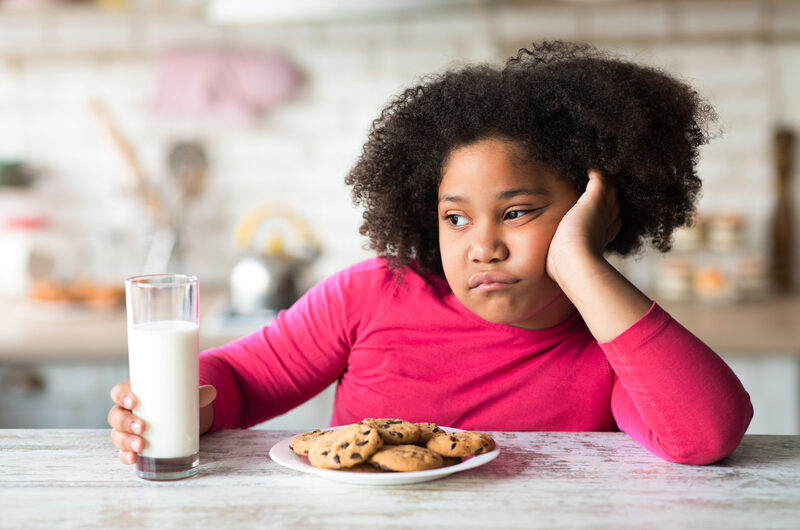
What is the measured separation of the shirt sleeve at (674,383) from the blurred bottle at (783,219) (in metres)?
2.03

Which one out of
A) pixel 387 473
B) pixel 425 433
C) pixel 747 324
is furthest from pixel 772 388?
pixel 387 473

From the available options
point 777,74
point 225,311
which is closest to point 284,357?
point 225,311

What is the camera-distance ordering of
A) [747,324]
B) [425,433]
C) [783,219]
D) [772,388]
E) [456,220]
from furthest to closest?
1. [783,219]
2. [747,324]
3. [772,388]
4. [456,220]
5. [425,433]

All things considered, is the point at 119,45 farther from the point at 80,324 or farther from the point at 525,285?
the point at 525,285

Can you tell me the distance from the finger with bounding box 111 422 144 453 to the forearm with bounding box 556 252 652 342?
509 mm

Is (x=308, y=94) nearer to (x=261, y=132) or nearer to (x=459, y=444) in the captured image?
(x=261, y=132)

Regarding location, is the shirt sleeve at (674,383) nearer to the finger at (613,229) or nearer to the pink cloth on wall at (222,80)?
the finger at (613,229)

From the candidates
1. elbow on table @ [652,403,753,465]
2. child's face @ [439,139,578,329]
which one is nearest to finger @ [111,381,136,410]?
child's face @ [439,139,578,329]

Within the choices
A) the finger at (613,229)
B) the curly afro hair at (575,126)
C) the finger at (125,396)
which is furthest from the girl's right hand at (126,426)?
the finger at (613,229)

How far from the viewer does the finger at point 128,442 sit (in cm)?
90

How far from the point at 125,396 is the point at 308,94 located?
212cm

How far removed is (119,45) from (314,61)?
0.65m

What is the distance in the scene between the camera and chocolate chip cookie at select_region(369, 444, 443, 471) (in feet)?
2.81

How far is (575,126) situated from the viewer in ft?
3.83
